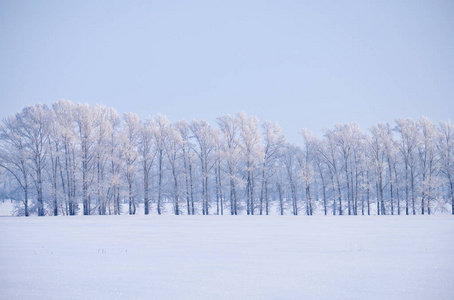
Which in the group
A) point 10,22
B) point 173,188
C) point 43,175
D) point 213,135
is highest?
point 10,22

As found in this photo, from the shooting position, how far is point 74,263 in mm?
8891

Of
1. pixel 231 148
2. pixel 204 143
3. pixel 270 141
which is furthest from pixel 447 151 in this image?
pixel 204 143

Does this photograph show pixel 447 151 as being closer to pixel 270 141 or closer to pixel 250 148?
pixel 270 141

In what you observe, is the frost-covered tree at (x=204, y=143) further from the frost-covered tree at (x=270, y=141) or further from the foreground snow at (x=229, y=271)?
the foreground snow at (x=229, y=271)

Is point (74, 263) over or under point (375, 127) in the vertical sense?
under

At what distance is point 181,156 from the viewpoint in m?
41.3

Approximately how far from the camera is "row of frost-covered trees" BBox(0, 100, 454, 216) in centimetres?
3628

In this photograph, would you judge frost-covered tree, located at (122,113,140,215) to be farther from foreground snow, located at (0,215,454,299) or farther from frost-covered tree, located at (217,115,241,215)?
foreground snow, located at (0,215,454,299)

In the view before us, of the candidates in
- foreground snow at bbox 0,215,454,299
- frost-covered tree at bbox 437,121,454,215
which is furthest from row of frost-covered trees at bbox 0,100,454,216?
foreground snow at bbox 0,215,454,299

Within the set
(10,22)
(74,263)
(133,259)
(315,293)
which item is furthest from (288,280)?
(10,22)

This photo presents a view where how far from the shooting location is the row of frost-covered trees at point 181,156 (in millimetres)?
36281

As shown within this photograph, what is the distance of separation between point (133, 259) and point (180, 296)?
4.35 meters

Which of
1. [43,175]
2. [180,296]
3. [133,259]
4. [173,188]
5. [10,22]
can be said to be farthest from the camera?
[10,22]

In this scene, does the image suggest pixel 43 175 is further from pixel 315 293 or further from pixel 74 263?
pixel 315 293
